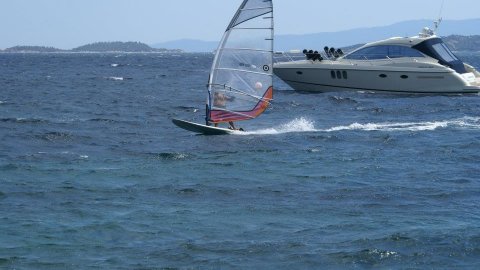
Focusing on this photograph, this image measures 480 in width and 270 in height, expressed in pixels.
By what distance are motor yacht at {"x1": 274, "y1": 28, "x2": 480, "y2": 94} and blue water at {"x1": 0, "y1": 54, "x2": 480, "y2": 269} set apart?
8.81m

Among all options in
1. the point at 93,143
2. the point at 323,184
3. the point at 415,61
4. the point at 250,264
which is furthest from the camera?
the point at 415,61

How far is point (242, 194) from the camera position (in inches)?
758

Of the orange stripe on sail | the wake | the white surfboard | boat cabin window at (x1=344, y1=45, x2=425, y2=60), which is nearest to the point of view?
the white surfboard

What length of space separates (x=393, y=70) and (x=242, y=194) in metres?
25.8

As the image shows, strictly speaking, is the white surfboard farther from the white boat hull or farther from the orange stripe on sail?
the white boat hull

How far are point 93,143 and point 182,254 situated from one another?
13085 millimetres

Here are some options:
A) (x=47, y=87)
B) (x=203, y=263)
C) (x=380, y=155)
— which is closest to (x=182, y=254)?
(x=203, y=263)

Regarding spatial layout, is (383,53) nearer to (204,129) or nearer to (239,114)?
(239,114)

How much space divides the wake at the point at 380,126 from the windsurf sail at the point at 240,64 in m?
1.51

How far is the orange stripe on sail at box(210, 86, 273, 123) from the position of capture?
28203mm

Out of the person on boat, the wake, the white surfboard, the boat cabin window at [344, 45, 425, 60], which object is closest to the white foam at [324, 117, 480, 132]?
the wake

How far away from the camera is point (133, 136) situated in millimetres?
28828

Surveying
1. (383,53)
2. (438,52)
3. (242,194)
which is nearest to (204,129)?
(242,194)

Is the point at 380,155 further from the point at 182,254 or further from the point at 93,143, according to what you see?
the point at 182,254
